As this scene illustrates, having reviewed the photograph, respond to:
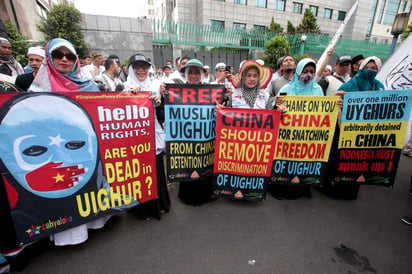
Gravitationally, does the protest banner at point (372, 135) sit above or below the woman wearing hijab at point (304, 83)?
below

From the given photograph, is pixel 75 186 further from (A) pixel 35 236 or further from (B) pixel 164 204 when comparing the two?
(B) pixel 164 204

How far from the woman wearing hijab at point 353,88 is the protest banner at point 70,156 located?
2.69m

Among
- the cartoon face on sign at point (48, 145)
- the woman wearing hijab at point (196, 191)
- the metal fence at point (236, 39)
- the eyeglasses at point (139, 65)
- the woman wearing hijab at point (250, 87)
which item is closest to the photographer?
the cartoon face on sign at point (48, 145)

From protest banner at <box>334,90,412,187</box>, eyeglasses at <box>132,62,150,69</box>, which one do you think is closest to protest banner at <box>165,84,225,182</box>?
eyeglasses at <box>132,62,150,69</box>

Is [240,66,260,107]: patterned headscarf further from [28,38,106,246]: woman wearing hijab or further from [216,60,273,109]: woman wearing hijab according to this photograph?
[28,38,106,246]: woman wearing hijab

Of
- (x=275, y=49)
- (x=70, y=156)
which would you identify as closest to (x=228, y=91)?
(x=70, y=156)

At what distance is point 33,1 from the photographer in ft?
50.2

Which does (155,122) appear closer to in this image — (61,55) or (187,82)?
(187,82)

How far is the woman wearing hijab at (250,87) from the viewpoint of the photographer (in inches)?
101

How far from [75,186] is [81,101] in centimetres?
84

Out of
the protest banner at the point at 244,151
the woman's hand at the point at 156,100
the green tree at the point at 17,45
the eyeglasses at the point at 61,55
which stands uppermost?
the green tree at the point at 17,45

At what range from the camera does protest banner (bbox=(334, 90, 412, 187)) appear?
2582 mm

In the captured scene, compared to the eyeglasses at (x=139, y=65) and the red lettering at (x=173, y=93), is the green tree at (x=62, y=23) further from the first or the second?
the red lettering at (x=173, y=93)

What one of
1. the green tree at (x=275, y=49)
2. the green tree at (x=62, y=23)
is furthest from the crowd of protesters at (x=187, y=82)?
the green tree at (x=275, y=49)
